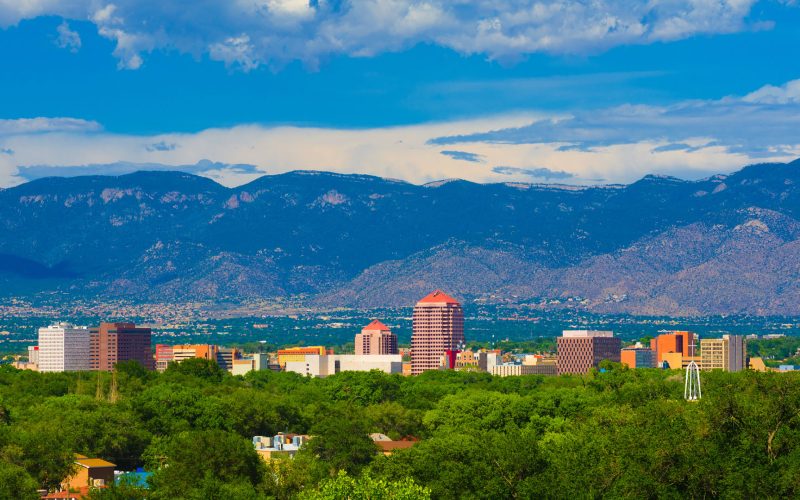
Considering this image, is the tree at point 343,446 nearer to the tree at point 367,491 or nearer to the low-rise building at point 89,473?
the low-rise building at point 89,473

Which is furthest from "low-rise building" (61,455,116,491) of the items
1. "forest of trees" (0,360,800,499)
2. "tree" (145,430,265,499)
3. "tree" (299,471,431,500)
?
"tree" (299,471,431,500)

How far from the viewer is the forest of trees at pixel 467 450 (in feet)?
303

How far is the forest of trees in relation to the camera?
92.3 m

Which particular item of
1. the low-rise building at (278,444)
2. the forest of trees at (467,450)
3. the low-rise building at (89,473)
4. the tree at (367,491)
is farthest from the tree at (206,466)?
Result: the low-rise building at (278,444)

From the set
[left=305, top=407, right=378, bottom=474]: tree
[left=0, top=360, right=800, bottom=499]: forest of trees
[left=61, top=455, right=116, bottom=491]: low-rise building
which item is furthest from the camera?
[left=305, top=407, right=378, bottom=474]: tree

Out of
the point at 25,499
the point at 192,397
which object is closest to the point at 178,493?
the point at 25,499

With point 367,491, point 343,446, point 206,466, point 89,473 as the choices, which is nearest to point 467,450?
point 206,466

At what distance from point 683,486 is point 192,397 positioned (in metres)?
71.4

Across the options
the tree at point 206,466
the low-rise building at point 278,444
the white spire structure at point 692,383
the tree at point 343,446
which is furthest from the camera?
the white spire structure at point 692,383

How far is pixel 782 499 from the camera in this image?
88.9 metres

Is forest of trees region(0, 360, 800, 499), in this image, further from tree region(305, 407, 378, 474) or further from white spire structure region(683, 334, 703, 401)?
white spire structure region(683, 334, 703, 401)

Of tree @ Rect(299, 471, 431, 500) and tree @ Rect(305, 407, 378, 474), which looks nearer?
tree @ Rect(299, 471, 431, 500)

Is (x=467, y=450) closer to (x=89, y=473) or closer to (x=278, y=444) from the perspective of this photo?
(x=89, y=473)

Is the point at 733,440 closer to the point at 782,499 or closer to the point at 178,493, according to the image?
the point at 782,499
